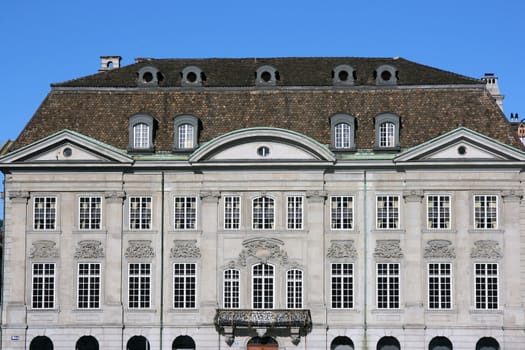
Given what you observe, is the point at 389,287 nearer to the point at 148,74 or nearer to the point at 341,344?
the point at 341,344

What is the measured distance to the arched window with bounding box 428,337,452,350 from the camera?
62531 millimetres

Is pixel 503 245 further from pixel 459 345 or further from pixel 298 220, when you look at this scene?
pixel 298 220

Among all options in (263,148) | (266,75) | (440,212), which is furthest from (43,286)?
(440,212)

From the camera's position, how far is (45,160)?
6391 cm

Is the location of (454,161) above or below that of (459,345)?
above

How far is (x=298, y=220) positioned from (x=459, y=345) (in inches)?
458

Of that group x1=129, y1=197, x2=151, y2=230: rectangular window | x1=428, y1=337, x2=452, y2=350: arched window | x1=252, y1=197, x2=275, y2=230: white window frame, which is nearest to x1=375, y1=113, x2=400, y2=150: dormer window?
x1=252, y1=197, x2=275, y2=230: white window frame

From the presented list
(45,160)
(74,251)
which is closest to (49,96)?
(45,160)

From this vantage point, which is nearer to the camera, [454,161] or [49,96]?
[454,161]

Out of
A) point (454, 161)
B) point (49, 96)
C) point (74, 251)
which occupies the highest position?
point (49, 96)

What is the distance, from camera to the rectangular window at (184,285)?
63.6 meters

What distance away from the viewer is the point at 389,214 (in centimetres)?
6350

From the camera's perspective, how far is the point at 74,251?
63.8 meters

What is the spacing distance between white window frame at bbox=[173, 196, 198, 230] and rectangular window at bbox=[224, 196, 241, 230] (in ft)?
5.99
